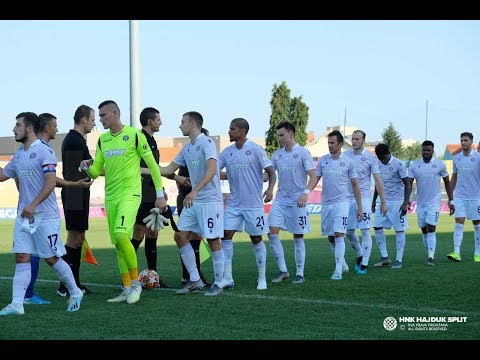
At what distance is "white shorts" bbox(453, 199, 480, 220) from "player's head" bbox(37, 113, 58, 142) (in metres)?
8.54

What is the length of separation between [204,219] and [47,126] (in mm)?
2378

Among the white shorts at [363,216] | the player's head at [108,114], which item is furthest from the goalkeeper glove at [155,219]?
the white shorts at [363,216]

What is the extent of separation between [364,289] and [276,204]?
2.13 meters

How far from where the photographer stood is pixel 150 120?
11312 mm

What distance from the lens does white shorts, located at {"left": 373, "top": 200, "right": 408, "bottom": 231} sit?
14.7m

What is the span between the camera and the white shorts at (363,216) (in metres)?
13.8

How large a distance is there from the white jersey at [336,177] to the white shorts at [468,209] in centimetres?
388

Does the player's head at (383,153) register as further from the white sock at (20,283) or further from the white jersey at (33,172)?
the white sock at (20,283)

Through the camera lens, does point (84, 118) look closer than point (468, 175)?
Yes

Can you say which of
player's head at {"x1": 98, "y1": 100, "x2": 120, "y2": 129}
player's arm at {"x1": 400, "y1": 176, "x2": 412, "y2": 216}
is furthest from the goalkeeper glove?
player's arm at {"x1": 400, "y1": 176, "x2": 412, "y2": 216}

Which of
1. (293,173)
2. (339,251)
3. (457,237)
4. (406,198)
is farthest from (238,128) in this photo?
(457,237)

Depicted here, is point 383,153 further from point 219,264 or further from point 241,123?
point 219,264

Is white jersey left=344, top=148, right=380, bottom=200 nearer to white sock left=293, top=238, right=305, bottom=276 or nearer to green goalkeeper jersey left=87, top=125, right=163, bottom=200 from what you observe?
white sock left=293, top=238, right=305, bottom=276

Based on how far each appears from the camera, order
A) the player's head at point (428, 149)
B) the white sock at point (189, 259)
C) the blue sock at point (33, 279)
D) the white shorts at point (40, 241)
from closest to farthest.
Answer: the white shorts at point (40, 241)
the blue sock at point (33, 279)
the white sock at point (189, 259)
the player's head at point (428, 149)
